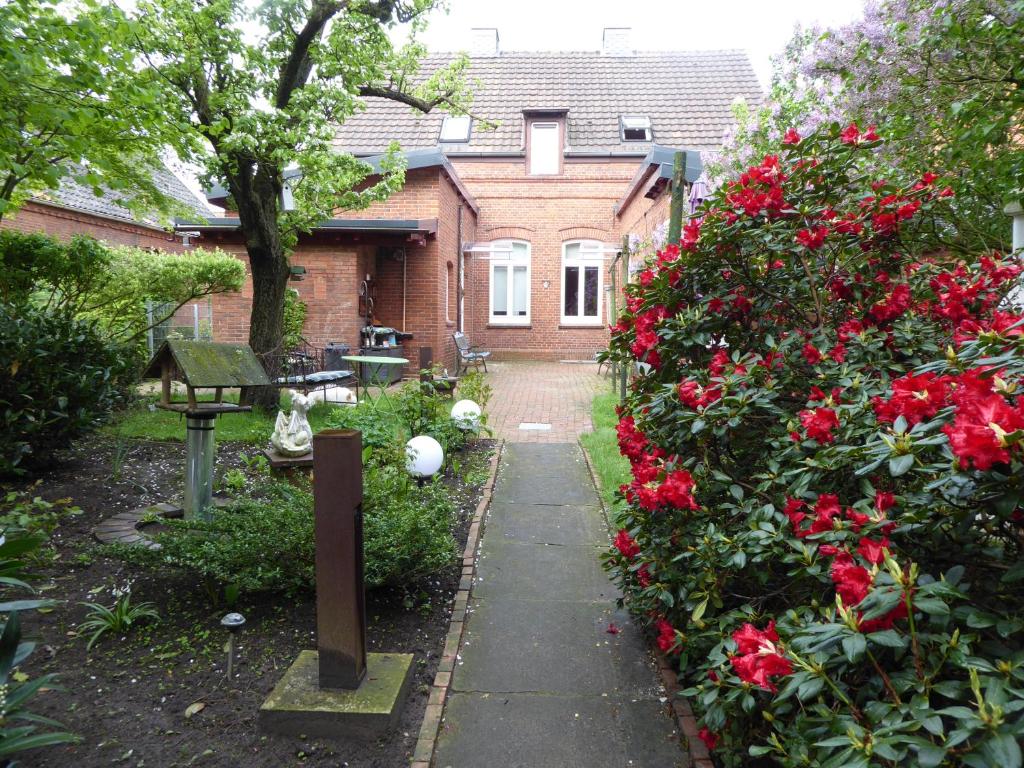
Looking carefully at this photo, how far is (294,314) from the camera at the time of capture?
1330 cm

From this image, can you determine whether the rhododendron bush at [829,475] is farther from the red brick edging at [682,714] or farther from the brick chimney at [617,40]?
the brick chimney at [617,40]

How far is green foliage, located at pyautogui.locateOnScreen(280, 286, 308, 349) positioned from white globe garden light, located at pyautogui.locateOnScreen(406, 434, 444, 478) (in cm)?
754

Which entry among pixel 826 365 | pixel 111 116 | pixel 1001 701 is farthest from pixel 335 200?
pixel 1001 701

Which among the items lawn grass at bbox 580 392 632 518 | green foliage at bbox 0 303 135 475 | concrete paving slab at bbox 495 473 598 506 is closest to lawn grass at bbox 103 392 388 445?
green foliage at bbox 0 303 135 475

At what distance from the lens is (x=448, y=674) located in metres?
3.08

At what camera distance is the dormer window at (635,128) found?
20031 mm

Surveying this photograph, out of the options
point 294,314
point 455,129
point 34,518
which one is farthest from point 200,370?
point 455,129

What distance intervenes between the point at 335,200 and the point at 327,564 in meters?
Answer: 7.56

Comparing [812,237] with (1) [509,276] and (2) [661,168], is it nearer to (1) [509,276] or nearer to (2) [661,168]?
(2) [661,168]

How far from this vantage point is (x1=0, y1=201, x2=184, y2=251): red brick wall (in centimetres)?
1764

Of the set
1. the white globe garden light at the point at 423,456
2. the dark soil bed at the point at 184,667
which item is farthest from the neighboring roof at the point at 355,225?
the dark soil bed at the point at 184,667

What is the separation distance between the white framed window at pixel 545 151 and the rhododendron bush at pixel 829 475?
17.3 metres

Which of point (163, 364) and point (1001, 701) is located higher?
point (163, 364)

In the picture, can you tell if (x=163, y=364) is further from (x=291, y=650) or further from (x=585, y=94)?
(x=585, y=94)
